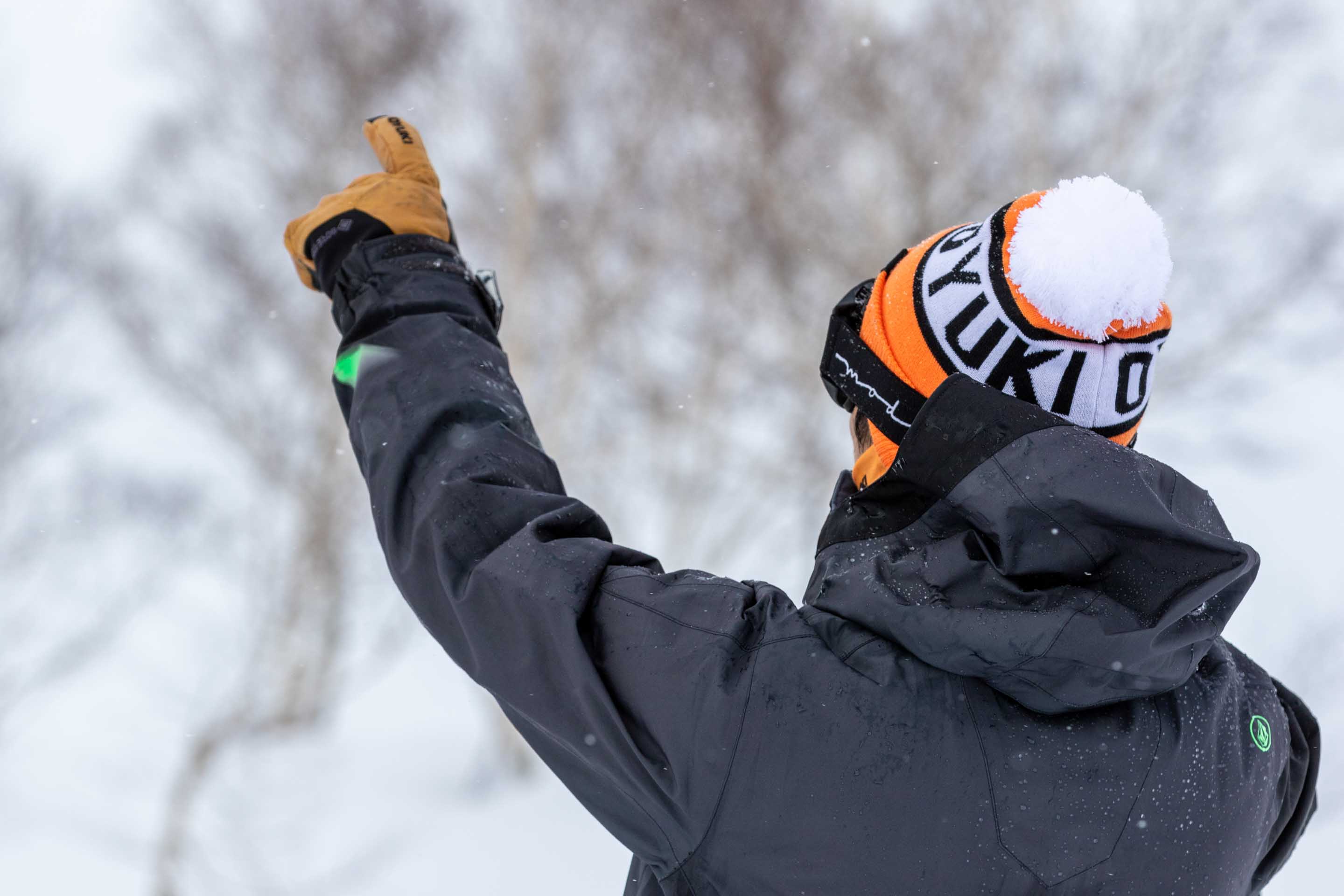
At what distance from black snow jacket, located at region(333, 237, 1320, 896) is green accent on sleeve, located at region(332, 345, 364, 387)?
216mm

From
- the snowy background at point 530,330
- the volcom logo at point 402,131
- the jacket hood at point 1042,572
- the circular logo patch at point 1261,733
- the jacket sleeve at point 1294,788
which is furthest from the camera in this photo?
the snowy background at point 530,330

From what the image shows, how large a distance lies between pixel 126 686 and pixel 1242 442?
11243mm

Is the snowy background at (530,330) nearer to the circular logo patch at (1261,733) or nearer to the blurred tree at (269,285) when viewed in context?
the blurred tree at (269,285)

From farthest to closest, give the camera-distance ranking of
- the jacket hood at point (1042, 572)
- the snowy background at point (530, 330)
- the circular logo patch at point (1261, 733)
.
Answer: the snowy background at point (530, 330) → the circular logo patch at point (1261, 733) → the jacket hood at point (1042, 572)

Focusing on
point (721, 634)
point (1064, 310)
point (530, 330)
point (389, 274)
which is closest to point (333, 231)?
point (389, 274)

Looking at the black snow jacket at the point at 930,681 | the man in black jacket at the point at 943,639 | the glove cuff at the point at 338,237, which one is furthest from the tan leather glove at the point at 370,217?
the black snow jacket at the point at 930,681

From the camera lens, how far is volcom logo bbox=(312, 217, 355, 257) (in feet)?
3.67

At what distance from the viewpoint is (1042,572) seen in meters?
0.74

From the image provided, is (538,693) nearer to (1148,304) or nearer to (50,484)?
(1148,304)

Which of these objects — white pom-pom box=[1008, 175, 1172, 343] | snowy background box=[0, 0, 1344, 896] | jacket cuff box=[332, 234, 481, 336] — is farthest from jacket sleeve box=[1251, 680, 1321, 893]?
snowy background box=[0, 0, 1344, 896]

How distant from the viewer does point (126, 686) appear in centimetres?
1088

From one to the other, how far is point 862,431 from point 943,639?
0.33 m

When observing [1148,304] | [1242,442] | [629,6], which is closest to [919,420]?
[1148,304]

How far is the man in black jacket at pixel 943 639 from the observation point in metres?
0.73
